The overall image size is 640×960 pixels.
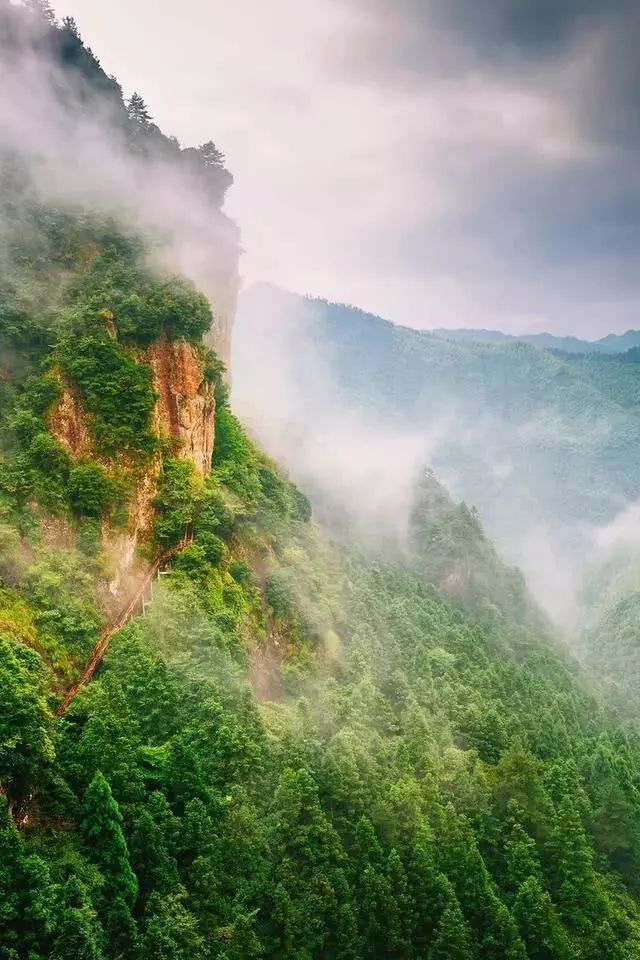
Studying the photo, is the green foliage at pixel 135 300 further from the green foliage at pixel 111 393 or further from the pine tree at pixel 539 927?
the pine tree at pixel 539 927

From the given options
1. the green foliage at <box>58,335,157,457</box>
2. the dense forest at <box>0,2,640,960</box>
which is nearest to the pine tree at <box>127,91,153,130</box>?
the dense forest at <box>0,2,640,960</box>

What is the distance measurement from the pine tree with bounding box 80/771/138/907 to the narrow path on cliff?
186 inches

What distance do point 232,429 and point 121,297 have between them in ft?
46.6

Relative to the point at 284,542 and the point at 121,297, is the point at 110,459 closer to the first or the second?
the point at 121,297

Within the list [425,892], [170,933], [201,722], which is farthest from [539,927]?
[170,933]

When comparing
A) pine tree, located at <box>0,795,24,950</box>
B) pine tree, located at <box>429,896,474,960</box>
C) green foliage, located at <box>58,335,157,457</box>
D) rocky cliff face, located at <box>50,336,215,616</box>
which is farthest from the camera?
green foliage, located at <box>58,335,157,457</box>

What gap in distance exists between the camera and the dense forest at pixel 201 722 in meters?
26.9

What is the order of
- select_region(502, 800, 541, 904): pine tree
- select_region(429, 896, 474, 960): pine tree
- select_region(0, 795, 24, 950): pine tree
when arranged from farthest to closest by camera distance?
select_region(502, 800, 541, 904): pine tree → select_region(429, 896, 474, 960): pine tree → select_region(0, 795, 24, 950): pine tree

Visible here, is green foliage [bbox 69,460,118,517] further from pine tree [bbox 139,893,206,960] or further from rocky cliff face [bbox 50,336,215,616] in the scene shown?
pine tree [bbox 139,893,206,960]

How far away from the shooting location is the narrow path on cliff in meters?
31.8

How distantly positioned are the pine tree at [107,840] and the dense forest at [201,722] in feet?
0.26

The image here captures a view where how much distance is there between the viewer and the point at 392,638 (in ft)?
206

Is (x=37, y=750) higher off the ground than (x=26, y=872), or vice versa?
(x=37, y=750)

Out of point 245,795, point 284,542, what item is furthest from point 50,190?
point 245,795
